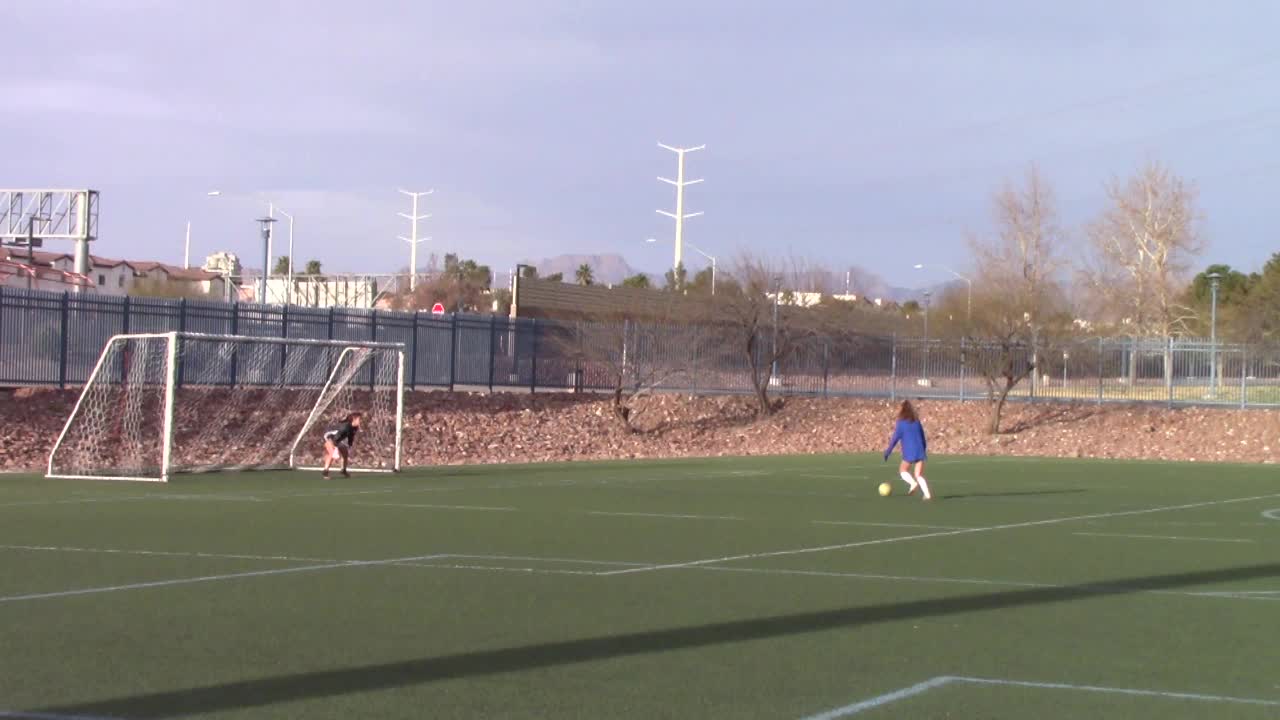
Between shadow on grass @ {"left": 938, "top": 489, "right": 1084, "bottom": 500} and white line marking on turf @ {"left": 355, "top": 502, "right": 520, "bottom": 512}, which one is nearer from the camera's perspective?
white line marking on turf @ {"left": 355, "top": 502, "right": 520, "bottom": 512}

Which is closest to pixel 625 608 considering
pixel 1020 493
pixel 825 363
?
pixel 1020 493

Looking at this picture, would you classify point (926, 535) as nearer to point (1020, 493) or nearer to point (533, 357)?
point (1020, 493)

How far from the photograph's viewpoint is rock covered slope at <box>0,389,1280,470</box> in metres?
38.2

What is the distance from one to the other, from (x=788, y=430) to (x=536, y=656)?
35.0 m

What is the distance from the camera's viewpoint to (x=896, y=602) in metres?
12.2

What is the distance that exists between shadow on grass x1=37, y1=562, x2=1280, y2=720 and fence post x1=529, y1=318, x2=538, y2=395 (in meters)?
33.5

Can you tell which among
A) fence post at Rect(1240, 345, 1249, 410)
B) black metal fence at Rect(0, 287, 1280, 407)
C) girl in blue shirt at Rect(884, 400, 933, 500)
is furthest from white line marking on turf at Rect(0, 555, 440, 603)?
fence post at Rect(1240, 345, 1249, 410)

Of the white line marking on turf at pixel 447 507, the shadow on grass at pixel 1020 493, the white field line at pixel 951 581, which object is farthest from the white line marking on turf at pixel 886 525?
the white field line at pixel 951 581

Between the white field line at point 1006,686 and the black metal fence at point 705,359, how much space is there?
104 ft

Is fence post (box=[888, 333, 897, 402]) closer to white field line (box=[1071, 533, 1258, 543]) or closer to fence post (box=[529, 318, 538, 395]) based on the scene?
fence post (box=[529, 318, 538, 395])

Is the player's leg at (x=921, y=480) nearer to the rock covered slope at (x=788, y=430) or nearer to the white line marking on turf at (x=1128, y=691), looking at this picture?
the rock covered slope at (x=788, y=430)

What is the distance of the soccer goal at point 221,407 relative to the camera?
2720 centimetres

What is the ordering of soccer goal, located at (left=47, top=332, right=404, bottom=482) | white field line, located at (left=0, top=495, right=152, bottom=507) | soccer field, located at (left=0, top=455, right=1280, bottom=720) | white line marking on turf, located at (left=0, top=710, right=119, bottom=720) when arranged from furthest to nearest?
soccer goal, located at (left=47, top=332, right=404, bottom=482) < white field line, located at (left=0, top=495, right=152, bottom=507) < soccer field, located at (left=0, top=455, right=1280, bottom=720) < white line marking on turf, located at (left=0, top=710, right=119, bottom=720)

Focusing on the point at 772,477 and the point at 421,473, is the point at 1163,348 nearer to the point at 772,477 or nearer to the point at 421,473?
the point at 772,477
